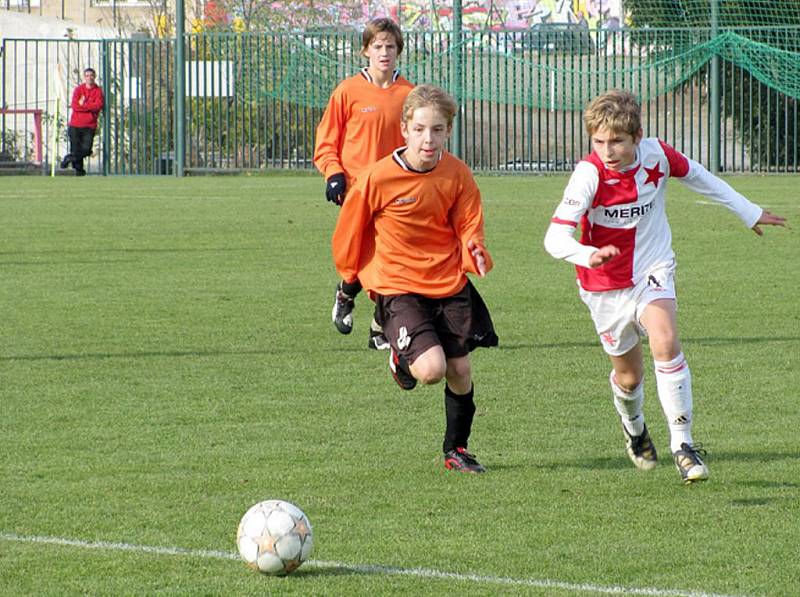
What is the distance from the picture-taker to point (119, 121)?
104 ft

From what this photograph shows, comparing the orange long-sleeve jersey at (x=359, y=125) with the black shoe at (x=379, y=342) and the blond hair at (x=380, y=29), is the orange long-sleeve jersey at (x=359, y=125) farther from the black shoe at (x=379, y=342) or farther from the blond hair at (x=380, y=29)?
the black shoe at (x=379, y=342)

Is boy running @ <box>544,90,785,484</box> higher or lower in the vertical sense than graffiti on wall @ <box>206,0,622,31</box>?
lower

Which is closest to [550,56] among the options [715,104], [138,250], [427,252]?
[715,104]

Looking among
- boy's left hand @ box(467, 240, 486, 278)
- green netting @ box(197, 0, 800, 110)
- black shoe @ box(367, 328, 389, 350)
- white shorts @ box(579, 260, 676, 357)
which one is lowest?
black shoe @ box(367, 328, 389, 350)

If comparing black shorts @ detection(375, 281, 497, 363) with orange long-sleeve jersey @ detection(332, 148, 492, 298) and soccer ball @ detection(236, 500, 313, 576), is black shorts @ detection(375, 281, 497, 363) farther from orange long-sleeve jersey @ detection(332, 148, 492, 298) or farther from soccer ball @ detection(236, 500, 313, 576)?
soccer ball @ detection(236, 500, 313, 576)

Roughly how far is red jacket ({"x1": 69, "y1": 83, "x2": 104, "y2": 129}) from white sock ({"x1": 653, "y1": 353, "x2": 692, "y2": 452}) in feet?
81.4

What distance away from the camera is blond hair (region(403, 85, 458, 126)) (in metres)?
6.60

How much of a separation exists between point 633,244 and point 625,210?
0.15 metres

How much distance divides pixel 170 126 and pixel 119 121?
3.68ft

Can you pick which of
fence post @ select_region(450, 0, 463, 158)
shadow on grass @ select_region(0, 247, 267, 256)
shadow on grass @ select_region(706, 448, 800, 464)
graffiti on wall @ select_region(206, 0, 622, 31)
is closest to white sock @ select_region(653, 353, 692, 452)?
shadow on grass @ select_region(706, 448, 800, 464)

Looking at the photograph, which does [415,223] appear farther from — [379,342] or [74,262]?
[74,262]

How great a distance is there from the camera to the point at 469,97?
29141 mm

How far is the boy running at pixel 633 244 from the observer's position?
6.32 m

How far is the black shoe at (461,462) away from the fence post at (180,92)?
24.0 meters
